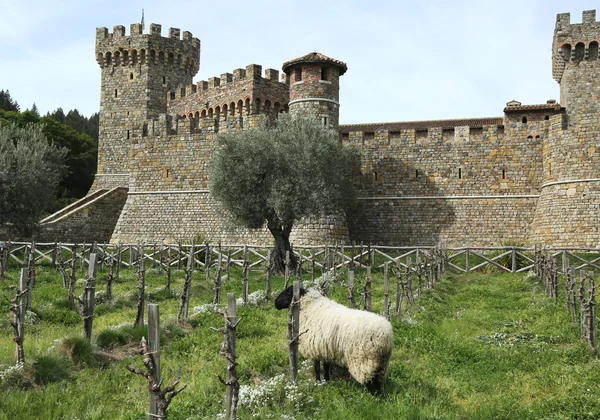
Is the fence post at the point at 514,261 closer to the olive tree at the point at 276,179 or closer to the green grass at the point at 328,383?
the olive tree at the point at 276,179

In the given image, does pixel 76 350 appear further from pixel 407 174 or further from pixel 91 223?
pixel 91 223

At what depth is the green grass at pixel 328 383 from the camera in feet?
21.7

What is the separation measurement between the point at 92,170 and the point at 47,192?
19.2m

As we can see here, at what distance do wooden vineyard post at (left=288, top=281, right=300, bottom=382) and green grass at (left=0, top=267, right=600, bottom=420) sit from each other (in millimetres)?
199

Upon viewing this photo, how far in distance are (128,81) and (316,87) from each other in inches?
615

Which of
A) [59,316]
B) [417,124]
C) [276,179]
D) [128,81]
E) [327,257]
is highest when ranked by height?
[128,81]

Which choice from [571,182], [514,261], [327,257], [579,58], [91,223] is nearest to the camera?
[327,257]

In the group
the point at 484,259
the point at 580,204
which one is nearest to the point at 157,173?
the point at 484,259

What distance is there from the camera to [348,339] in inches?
285

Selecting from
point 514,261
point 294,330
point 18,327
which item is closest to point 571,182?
point 514,261

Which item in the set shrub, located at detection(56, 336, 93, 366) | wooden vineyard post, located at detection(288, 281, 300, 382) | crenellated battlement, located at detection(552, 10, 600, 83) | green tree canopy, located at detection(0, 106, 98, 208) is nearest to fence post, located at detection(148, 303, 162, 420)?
wooden vineyard post, located at detection(288, 281, 300, 382)

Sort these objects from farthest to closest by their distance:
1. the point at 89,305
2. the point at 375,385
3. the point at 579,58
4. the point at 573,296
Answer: the point at 579,58 < the point at 573,296 < the point at 89,305 < the point at 375,385

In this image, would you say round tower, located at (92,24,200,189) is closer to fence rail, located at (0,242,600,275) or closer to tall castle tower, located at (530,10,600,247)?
fence rail, located at (0,242,600,275)

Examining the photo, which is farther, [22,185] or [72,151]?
[72,151]
